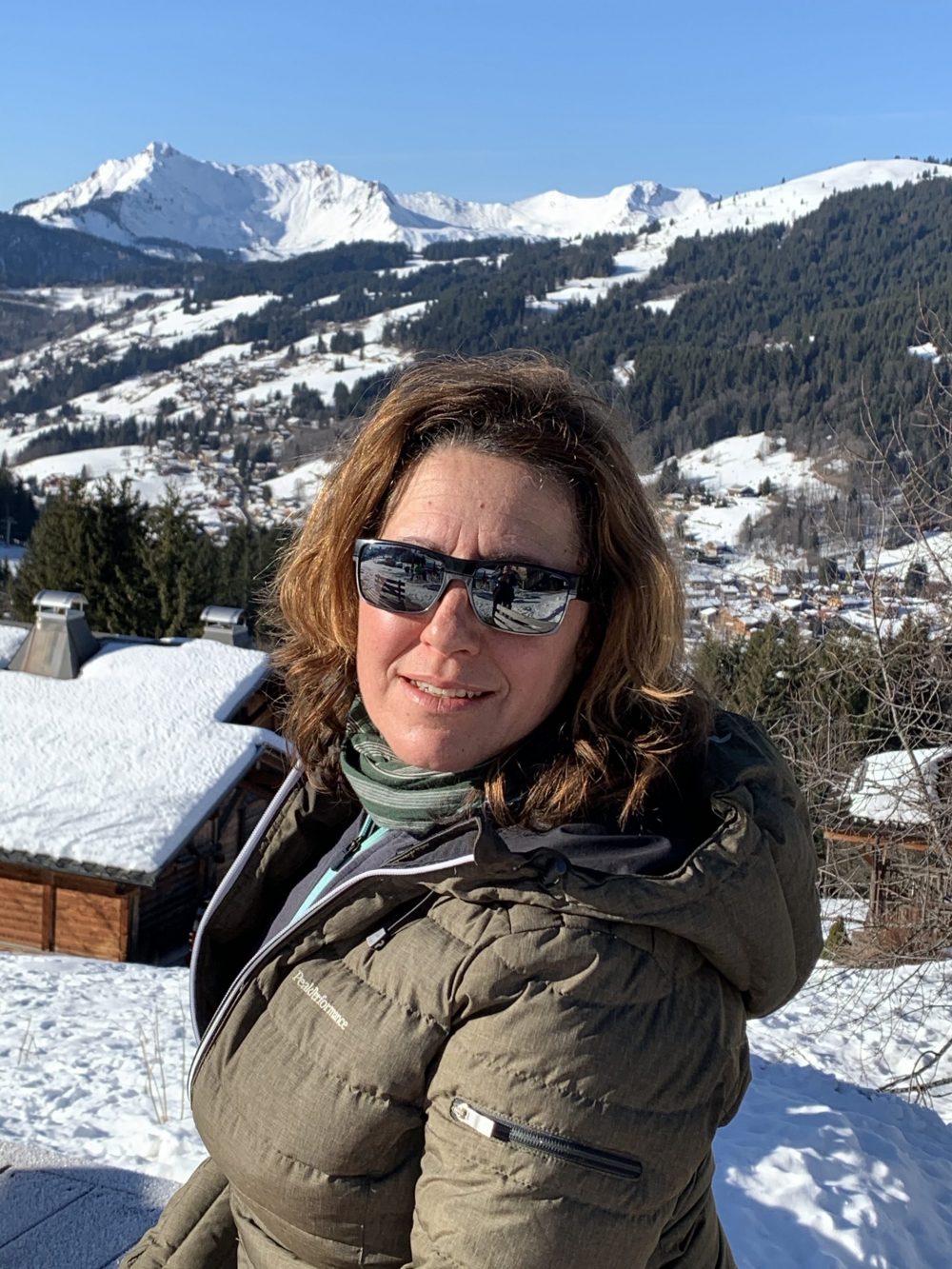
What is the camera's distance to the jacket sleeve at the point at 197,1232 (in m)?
1.65

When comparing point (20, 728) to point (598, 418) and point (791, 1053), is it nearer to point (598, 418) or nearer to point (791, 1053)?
point (791, 1053)

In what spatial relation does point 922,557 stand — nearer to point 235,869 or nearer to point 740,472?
point 235,869

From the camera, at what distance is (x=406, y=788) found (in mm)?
1492

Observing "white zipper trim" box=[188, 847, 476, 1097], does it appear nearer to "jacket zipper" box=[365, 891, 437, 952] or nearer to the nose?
"jacket zipper" box=[365, 891, 437, 952]

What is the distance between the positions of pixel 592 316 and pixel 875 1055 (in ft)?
548

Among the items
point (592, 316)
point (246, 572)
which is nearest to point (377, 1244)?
point (246, 572)

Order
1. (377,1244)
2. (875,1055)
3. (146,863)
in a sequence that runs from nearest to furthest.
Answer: (377,1244) < (875,1055) < (146,863)

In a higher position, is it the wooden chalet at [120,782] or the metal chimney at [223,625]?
the metal chimney at [223,625]

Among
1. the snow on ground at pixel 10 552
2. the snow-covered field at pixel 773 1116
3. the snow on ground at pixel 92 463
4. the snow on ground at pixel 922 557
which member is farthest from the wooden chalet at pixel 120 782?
the snow on ground at pixel 92 463

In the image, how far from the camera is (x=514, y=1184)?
106 centimetres

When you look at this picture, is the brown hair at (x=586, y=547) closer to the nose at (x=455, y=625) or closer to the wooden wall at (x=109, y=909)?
the nose at (x=455, y=625)

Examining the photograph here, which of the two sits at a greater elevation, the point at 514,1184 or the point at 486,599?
the point at 486,599

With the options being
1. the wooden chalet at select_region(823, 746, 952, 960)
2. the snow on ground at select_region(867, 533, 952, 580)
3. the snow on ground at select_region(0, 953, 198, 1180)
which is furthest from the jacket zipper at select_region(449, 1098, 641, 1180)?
the snow on ground at select_region(867, 533, 952, 580)

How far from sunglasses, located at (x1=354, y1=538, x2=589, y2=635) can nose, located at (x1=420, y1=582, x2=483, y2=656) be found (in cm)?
1
